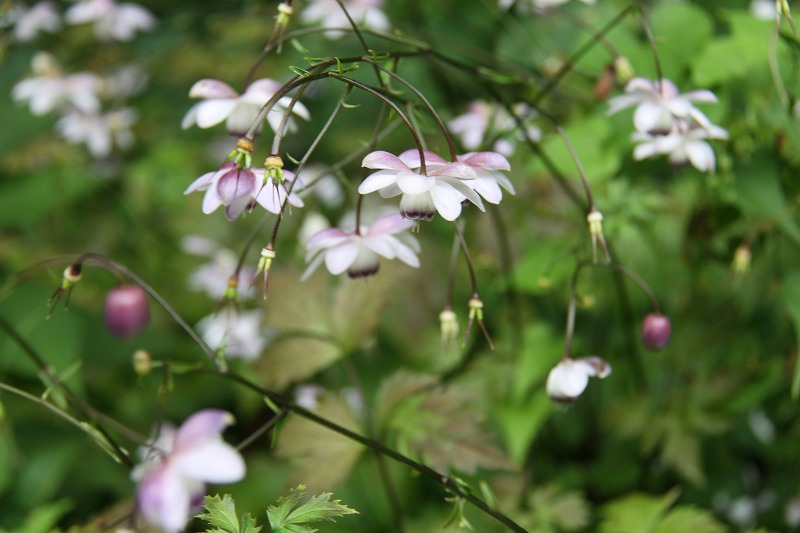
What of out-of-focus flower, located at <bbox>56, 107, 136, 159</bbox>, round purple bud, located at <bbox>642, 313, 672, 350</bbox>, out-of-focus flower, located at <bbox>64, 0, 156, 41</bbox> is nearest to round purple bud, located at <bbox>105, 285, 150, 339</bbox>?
round purple bud, located at <bbox>642, 313, 672, 350</bbox>

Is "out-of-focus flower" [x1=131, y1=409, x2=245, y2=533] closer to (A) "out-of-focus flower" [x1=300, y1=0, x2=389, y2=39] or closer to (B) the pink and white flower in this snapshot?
(B) the pink and white flower

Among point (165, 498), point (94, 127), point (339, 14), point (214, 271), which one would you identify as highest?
point (339, 14)

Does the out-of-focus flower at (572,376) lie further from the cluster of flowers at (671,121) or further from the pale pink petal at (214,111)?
the pale pink petal at (214,111)

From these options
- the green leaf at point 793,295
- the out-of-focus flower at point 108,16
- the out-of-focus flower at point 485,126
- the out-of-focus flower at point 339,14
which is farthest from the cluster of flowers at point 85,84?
the green leaf at point 793,295

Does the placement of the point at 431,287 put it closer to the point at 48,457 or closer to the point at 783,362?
the point at 783,362

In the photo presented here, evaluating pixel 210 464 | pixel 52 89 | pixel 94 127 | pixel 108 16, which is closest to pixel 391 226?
pixel 210 464

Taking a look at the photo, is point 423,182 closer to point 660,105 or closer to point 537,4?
point 660,105

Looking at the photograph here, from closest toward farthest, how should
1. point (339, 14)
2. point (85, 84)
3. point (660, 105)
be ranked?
point (660, 105) → point (339, 14) → point (85, 84)
